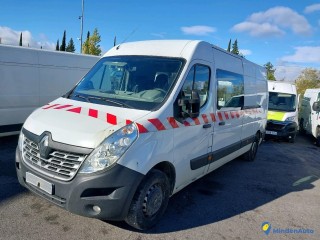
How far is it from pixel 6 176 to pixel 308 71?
38.3 m

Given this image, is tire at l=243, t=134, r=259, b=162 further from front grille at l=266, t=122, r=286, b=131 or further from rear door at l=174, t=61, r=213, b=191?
front grille at l=266, t=122, r=286, b=131

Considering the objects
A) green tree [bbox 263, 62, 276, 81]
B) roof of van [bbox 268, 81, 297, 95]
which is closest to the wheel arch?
roof of van [bbox 268, 81, 297, 95]

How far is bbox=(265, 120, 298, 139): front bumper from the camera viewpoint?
11.9 metres

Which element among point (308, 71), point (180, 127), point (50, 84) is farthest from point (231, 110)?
point (308, 71)

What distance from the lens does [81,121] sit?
355 centimetres

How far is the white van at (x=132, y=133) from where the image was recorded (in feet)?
10.7

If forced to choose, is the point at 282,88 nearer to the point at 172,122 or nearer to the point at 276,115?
the point at 276,115

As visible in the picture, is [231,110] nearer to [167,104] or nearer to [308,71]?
[167,104]

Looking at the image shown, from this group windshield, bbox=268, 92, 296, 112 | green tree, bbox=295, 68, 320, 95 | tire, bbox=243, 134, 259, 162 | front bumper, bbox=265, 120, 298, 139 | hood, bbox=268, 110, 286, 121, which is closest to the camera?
tire, bbox=243, 134, 259, 162

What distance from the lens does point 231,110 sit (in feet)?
18.9

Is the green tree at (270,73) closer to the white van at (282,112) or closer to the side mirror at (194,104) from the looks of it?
the white van at (282,112)

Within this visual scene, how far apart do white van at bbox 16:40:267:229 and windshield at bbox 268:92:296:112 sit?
795 cm

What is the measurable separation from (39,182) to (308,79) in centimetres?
3804

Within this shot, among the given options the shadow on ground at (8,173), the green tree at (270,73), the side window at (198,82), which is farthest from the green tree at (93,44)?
the side window at (198,82)
